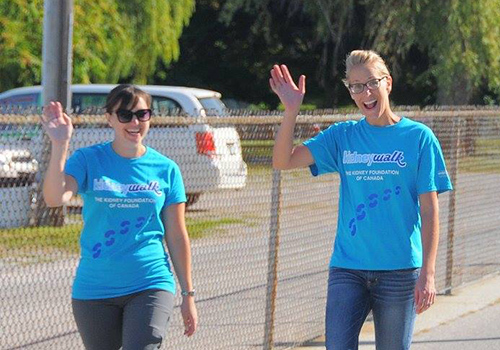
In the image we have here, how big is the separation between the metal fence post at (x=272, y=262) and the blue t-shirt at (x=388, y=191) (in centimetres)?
212

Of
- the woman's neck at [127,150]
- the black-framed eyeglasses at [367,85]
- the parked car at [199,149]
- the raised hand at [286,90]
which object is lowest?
the parked car at [199,149]

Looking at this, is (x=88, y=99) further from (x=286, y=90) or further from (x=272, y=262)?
(x=286, y=90)

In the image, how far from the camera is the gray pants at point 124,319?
455cm

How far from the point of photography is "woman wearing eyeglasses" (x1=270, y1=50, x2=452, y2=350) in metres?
4.95

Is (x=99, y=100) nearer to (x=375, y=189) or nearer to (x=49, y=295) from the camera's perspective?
(x=49, y=295)

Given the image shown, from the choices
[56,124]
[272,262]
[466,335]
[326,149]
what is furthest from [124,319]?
[466,335]

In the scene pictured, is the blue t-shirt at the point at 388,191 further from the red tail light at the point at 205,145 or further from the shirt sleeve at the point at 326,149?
the red tail light at the point at 205,145

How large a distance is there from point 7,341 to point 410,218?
2.41 metres

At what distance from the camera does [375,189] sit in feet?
16.5

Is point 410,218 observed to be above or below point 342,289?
above

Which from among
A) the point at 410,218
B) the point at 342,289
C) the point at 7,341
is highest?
the point at 410,218

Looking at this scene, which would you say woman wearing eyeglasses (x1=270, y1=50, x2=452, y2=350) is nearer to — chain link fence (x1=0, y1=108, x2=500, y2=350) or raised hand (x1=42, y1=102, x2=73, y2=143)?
raised hand (x1=42, y1=102, x2=73, y2=143)

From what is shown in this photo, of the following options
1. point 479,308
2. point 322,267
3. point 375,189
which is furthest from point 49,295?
point 479,308

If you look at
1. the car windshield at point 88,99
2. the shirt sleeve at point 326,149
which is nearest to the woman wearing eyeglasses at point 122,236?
the shirt sleeve at point 326,149
